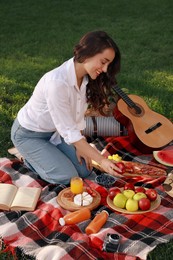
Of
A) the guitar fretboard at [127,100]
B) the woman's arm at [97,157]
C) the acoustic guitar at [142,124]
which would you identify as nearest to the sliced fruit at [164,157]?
the acoustic guitar at [142,124]

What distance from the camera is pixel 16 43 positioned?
30.3ft

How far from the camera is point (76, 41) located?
9312mm

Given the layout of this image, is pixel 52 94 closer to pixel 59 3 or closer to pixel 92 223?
pixel 92 223

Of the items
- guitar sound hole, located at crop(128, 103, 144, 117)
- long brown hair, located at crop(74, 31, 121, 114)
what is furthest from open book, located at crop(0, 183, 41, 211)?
guitar sound hole, located at crop(128, 103, 144, 117)

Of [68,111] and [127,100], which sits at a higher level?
[68,111]

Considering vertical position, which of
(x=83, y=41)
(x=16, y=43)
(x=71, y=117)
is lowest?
(x=16, y=43)

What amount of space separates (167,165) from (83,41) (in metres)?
1.62

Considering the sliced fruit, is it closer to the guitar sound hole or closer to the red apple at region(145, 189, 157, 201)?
the guitar sound hole

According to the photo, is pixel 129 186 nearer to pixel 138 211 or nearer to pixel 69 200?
pixel 138 211

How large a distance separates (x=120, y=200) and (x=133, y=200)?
0.35 feet

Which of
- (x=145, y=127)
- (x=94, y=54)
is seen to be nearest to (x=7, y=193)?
(x=94, y=54)

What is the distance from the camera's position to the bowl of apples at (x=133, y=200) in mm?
3721

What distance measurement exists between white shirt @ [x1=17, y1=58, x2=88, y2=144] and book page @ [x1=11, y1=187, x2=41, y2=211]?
54 centimetres

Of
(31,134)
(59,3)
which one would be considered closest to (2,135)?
(31,134)
